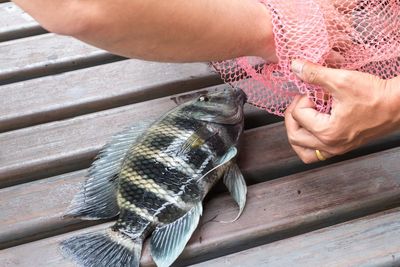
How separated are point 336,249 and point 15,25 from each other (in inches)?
49.7

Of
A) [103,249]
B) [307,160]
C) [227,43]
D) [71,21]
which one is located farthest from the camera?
[307,160]

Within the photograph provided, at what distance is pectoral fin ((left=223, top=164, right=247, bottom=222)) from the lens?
1243 mm

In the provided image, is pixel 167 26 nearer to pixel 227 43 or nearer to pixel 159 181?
pixel 227 43

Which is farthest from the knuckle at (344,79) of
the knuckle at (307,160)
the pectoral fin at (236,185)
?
the pectoral fin at (236,185)

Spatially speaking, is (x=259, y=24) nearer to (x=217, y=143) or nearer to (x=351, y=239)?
(x=217, y=143)

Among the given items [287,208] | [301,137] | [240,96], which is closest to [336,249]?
[287,208]

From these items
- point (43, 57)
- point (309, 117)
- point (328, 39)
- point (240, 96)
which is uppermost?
point (328, 39)

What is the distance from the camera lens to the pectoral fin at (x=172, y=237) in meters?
1.13

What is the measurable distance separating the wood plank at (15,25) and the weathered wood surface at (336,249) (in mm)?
1039

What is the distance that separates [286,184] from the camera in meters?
1.30

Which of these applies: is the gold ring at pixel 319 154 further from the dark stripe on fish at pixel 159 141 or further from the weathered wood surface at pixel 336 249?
the dark stripe on fish at pixel 159 141

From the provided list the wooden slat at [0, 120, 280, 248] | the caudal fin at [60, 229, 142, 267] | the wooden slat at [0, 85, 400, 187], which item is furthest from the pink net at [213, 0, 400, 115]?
the caudal fin at [60, 229, 142, 267]

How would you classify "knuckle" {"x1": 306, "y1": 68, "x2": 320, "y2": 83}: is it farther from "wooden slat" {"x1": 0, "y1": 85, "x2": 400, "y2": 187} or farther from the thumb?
"wooden slat" {"x1": 0, "y1": 85, "x2": 400, "y2": 187}

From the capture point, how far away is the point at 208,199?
1.28m
